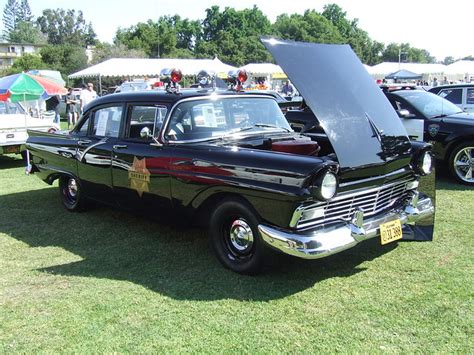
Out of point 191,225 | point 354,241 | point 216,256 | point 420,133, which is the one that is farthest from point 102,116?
point 420,133

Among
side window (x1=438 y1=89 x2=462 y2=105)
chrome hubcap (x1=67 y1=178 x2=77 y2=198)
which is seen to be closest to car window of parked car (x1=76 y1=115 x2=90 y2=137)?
chrome hubcap (x1=67 y1=178 x2=77 y2=198)

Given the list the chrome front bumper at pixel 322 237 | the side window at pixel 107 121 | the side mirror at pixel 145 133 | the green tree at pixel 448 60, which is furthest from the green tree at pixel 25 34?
the chrome front bumper at pixel 322 237

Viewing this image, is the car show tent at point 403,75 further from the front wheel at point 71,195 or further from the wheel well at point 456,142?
the front wheel at point 71,195

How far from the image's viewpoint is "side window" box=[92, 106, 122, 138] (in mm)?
5598

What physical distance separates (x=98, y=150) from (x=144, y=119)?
83 cm

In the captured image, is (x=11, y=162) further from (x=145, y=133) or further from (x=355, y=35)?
(x=355, y=35)

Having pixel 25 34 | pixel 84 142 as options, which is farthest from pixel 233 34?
pixel 84 142

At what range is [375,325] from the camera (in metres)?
3.45

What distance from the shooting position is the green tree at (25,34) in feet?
390

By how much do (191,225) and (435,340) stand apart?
2480 mm

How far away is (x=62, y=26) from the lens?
129m

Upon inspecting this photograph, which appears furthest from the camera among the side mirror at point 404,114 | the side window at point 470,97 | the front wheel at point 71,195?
the side window at point 470,97

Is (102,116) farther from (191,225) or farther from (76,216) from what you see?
(191,225)

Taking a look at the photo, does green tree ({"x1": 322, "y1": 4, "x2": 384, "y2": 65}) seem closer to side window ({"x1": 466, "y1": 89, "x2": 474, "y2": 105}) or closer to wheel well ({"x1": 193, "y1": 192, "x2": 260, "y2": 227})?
side window ({"x1": 466, "y1": 89, "x2": 474, "y2": 105})
